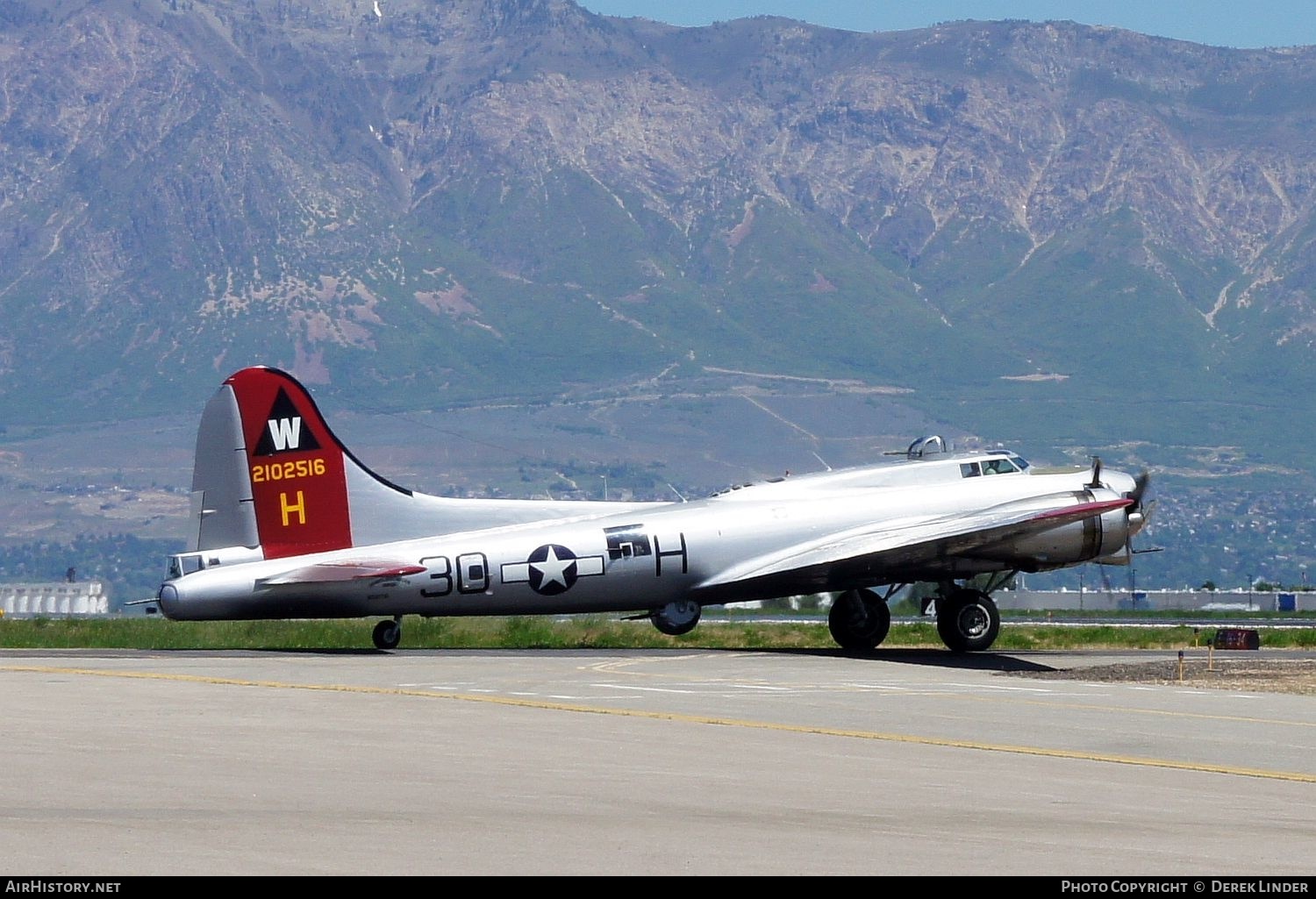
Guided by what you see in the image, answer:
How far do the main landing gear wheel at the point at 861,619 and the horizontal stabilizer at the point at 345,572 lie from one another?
11.1m

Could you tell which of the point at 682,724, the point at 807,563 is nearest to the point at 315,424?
the point at 807,563

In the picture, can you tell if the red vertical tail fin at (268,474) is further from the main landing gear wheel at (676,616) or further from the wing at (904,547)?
the wing at (904,547)

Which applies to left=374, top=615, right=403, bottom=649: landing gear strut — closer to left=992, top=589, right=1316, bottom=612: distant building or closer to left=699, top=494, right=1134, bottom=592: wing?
left=699, top=494, right=1134, bottom=592: wing

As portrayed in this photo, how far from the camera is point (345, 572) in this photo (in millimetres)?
44812

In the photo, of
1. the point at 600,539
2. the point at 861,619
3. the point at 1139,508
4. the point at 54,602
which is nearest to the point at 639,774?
the point at 600,539

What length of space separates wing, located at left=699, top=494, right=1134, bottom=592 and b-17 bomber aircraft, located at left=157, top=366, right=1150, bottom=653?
53 mm

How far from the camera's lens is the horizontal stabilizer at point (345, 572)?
1756 inches

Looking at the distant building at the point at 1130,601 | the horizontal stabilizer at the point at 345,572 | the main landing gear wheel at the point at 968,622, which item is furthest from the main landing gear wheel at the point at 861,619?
the distant building at the point at 1130,601

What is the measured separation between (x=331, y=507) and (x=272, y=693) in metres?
12.1

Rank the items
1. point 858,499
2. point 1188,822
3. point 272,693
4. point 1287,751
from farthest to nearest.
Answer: point 858,499 < point 272,693 < point 1287,751 < point 1188,822

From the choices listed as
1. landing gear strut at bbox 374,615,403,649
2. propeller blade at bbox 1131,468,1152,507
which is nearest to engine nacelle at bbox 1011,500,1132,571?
propeller blade at bbox 1131,468,1152,507

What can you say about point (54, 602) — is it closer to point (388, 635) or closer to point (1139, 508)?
point (388, 635)
